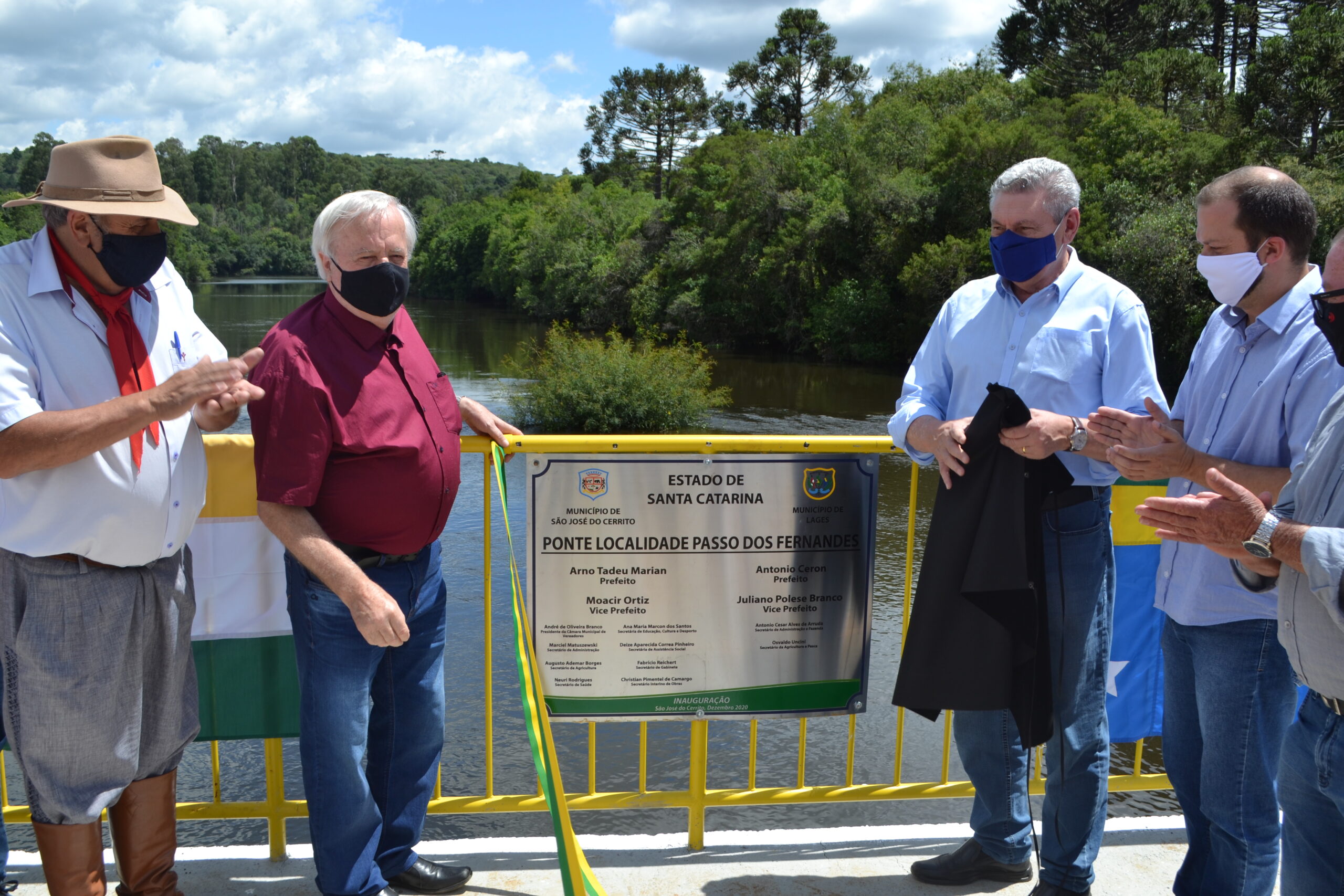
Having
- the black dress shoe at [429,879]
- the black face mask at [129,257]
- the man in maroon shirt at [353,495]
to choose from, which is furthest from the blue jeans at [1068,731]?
the black face mask at [129,257]

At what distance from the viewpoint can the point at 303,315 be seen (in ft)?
8.43

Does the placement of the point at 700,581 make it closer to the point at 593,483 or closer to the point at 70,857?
the point at 593,483

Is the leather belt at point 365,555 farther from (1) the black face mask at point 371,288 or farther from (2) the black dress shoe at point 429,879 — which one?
(2) the black dress shoe at point 429,879

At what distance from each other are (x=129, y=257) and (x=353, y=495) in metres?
0.77

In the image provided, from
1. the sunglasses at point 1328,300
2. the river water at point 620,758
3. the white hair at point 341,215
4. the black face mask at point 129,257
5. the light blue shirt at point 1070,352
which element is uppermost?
the white hair at point 341,215

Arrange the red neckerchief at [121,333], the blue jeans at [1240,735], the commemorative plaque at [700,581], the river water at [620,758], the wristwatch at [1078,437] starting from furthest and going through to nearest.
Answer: the river water at [620,758] → the commemorative plaque at [700,581] → the wristwatch at [1078,437] → the blue jeans at [1240,735] → the red neckerchief at [121,333]

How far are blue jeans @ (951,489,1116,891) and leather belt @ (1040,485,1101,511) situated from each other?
0.05 feet

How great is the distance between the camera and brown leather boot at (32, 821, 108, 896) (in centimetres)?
239

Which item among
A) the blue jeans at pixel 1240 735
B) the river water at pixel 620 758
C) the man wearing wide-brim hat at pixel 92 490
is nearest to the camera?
the man wearing wide-brim hat at pixel 92 490

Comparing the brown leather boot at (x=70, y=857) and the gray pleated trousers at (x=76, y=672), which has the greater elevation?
the gray pleated trousers at (x=76, y=672)

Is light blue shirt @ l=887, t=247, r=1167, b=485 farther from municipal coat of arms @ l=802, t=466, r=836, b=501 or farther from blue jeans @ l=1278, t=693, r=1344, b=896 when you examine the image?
blue jeans @ l=1278, t=693, r=1344, b=896

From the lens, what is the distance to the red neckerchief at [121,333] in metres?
2.36

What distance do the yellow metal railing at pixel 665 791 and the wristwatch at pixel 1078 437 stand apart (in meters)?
0.46

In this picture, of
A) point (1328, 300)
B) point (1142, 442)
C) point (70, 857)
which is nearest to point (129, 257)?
point (70, 857)
